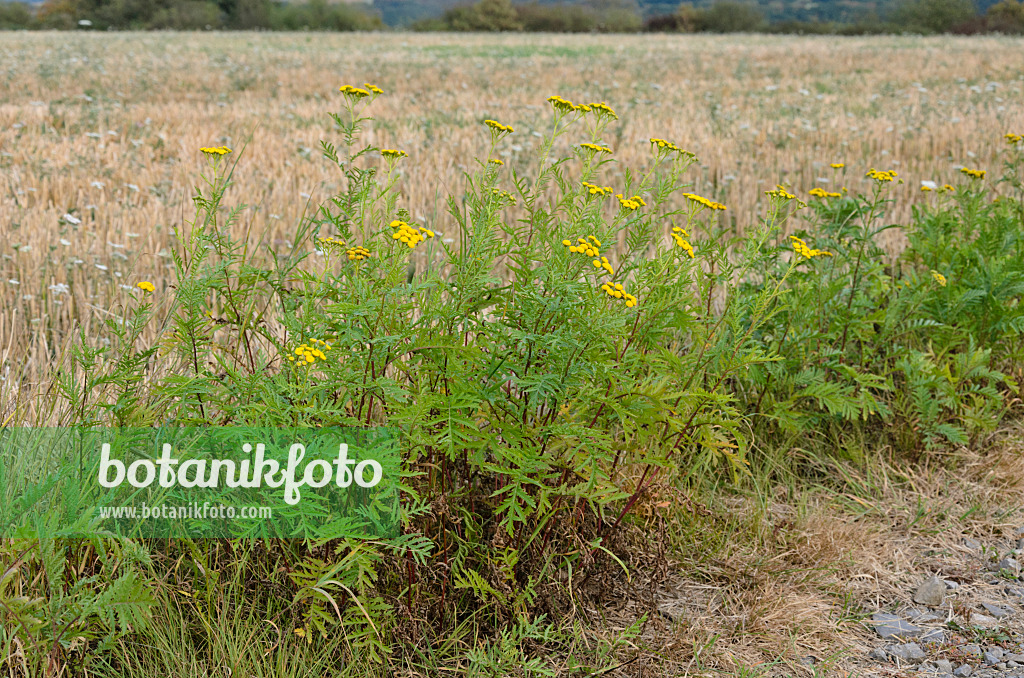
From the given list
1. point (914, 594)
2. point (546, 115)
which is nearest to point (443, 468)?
point (914, 594)

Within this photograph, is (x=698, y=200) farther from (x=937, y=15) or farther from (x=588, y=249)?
(x=937, y=15)

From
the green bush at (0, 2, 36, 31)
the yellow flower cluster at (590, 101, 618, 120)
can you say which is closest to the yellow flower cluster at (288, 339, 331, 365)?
the yellow flower cluster at (590, 101, 618, 120)

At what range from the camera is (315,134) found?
8.23m

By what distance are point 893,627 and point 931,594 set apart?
0.25 metres

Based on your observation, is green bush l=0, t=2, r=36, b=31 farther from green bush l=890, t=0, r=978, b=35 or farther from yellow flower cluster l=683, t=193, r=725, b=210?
yellow flower cluster l=683, t=193, r=725, b=210

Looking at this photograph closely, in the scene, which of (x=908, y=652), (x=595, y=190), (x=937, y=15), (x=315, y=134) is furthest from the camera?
(x=937, y=15)

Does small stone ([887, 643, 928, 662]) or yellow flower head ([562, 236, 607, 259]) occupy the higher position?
yellow flower head ([562, 236, 607, 259])

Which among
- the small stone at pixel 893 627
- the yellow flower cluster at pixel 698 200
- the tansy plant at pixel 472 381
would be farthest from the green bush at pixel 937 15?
the tansy plant at pixel 472 381

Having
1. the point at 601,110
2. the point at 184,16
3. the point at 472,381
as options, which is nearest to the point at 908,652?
the point at 472,381

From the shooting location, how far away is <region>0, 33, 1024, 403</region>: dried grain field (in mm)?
4508

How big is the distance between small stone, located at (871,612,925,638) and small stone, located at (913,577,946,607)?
15 centimetres

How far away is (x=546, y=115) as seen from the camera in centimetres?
1044

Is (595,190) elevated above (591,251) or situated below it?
above

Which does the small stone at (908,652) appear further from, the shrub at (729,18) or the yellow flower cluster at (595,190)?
the shrub at (729,18)
